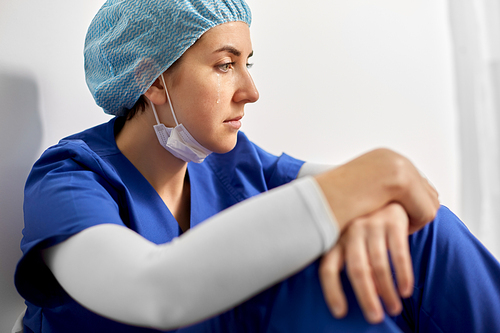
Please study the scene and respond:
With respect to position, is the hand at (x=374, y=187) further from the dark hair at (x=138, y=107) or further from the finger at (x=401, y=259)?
the dark hair at (x=138, y=107)

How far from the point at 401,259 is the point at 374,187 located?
0.32 feet

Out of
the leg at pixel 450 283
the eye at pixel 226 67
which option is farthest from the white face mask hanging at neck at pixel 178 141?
the leg at pixel 450 283

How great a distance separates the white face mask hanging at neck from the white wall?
1.04 feet

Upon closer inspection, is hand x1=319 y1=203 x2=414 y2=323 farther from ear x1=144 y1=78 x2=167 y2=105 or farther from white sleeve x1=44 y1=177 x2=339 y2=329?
ear x1=144 y1=78 x2=167 y2=105

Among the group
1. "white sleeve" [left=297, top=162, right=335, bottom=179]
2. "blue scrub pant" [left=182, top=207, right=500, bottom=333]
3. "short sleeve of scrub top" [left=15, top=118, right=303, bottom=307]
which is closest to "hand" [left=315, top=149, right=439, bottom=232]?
"blue scrub pant" [left=182, top=207, right=500, bottom=333]

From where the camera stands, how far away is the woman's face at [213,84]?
86cm

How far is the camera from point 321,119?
161cm

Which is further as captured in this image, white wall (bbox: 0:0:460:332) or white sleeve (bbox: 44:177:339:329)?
white wall (bbox: 0:0:460:332)

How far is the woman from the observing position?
497mm

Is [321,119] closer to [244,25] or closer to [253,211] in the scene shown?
[244,25]

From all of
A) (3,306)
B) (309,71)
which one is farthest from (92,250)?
(309,71)

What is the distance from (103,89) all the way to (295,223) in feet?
1.94

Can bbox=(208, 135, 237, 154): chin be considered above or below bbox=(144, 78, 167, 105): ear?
below

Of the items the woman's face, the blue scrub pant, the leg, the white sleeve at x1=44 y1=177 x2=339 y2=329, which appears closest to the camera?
the white sleeve at x1=44 y1=177 x2=339 y2=329
